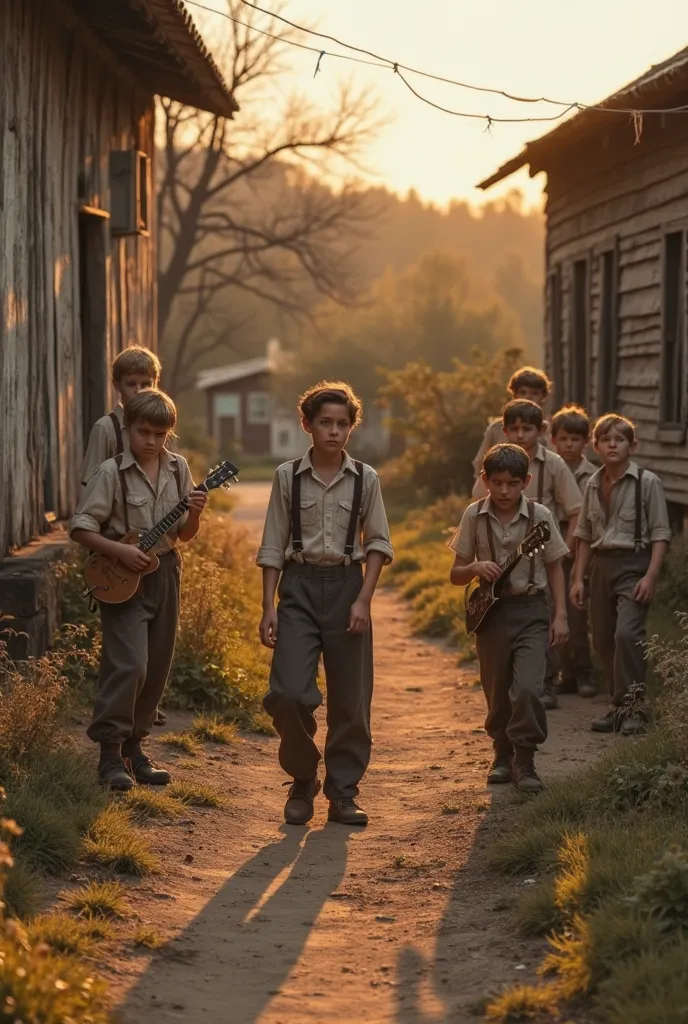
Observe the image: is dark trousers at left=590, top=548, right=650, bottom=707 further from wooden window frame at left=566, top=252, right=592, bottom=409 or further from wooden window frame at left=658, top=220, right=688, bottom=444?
wooden window frame at left=566, top=252, right=592, bottom=409

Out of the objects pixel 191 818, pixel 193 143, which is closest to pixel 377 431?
pixel 193 143

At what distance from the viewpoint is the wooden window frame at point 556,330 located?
64.5 feet

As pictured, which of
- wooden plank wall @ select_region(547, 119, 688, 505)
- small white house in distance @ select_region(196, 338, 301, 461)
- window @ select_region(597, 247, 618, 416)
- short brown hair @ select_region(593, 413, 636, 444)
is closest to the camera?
short brown hair @ select_region(593, 413, 636, 444)

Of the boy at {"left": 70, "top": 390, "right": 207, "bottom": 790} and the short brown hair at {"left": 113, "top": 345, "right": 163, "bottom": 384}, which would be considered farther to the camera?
the short brown hair at {"left": 113, "top": 345, "right": 163, "bottom": 384}

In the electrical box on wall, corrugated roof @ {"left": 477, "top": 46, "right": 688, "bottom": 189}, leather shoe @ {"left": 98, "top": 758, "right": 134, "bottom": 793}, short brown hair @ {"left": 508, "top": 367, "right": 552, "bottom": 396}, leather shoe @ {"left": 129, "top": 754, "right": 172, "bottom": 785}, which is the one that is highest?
corrugated roof @ {"left": 477, "top": 46, "right": 688, "bottom": 189}

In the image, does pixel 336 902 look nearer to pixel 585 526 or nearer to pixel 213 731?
pixel 213 731

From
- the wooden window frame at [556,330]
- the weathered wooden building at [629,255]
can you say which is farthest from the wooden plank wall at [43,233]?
the wooden window frame at [556,330]

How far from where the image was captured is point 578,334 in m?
18.6

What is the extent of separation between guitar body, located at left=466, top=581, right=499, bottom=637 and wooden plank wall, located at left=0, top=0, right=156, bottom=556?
2788 mm

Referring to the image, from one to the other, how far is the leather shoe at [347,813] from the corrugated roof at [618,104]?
18.8 feet

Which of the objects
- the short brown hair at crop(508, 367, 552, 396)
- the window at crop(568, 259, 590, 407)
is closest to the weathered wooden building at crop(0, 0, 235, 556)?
the short brown hair at crop(508, 367, 552, 396)

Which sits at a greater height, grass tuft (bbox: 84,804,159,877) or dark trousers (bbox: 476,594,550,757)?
dark trousers (bbox: 476,594,550,757)

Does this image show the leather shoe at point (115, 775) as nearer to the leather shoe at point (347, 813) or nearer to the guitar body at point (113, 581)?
the guitar body at point (113, 581)

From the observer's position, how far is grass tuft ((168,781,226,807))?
7.67 m
